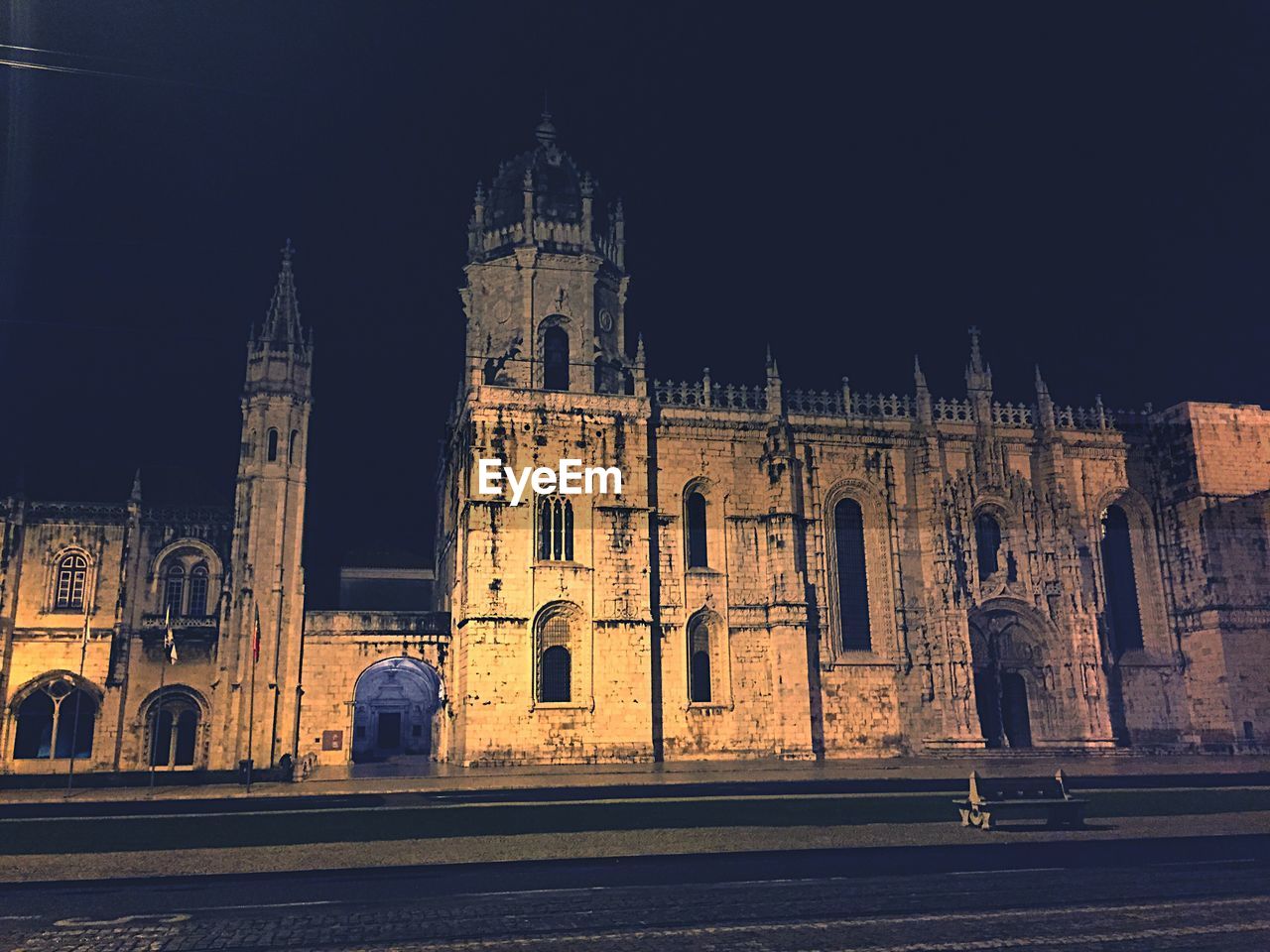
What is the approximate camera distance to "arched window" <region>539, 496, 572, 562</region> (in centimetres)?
3653

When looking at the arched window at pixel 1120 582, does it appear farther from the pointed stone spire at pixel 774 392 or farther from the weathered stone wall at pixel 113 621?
the weathered stone wall at pixel 113 621

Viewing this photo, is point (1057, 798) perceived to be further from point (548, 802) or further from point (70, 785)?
point (70, 785)

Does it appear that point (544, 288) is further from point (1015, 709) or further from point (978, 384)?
point (1015, 709)

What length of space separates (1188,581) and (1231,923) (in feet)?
114

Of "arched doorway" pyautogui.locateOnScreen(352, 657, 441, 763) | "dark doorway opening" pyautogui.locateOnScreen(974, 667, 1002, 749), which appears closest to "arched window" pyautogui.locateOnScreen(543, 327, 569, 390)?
"arched doorway" pyautogui.locateOnScreen(352, 657, 441, 763)

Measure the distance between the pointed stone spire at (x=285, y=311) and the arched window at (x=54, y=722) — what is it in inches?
659

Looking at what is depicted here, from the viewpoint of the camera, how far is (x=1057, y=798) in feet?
61.2

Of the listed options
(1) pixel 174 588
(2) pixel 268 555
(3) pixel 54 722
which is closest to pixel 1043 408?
(2) pixel 268 555

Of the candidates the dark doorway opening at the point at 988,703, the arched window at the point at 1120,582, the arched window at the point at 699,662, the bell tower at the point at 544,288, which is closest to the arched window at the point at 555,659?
the arched window at the point at 699,662

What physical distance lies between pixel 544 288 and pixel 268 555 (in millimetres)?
15643

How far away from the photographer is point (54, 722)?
1560 inches

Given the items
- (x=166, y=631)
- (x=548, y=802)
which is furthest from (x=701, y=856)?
(x=166, y=631)

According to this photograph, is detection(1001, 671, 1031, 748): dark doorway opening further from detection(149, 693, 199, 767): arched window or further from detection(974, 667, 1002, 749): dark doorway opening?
detection(149, 693, 199, 767): arched window

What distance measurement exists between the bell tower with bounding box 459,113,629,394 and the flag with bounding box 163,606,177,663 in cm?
1488
